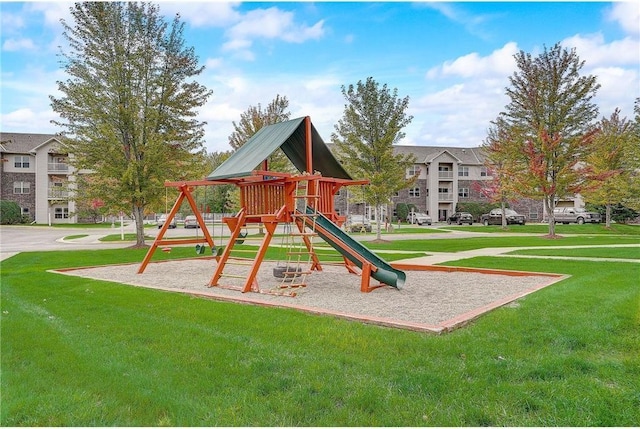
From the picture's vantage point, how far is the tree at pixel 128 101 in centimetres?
1889

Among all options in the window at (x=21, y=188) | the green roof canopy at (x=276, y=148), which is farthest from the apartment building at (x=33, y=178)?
the green roof canopy at (x=276, y=148)

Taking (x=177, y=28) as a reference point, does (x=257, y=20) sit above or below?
below

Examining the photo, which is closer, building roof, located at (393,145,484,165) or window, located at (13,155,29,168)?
window, located at (13,155,29,168)

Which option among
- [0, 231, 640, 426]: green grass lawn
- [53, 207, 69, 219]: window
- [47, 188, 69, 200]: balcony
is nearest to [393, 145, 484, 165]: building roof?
[47, 188, 69, 200]: balcony

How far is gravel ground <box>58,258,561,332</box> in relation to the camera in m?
6.54

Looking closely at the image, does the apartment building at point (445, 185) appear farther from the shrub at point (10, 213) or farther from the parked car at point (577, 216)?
the shrub at point (10, 213)

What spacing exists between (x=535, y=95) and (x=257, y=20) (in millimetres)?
22622

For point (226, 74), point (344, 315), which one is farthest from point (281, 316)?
point (226, 74)

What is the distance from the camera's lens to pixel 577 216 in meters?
44.8

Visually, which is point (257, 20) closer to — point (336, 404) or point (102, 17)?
point (336, 404)

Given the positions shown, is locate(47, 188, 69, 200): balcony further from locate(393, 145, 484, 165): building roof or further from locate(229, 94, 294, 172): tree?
locate(393, 145, 484, 165): building roof

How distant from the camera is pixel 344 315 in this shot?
6.32m

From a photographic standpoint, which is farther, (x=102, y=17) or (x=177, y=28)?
(x=177, y=28)

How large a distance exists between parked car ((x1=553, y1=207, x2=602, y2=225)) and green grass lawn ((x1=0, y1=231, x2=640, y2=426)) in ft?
139
